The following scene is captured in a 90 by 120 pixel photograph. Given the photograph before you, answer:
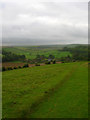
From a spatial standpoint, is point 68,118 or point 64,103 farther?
point 64,103

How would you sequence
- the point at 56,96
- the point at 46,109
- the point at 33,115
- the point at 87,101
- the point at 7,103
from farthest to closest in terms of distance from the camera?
the point at 56,96 < the point at 87,101 < the point at 7,103 < the point at 46,109 < the point at 33,115

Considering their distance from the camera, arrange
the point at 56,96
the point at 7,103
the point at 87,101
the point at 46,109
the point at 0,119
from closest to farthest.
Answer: the point at 0,119 → the point at 46,109 → the point at 7,103 → the point at 87,101 → the point at 56,96

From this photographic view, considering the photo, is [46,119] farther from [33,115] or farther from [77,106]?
[77,106]

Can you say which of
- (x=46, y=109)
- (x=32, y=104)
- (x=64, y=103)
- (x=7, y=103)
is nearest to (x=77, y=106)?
(x=64, y=103)

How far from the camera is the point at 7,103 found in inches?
490

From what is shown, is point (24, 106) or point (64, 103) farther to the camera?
point (64, 103)

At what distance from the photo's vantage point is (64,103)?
12992 mm

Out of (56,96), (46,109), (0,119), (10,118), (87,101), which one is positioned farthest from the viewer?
(56,96)

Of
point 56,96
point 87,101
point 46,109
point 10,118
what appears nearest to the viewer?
point 10,118

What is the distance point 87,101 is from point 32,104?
19.9 feet

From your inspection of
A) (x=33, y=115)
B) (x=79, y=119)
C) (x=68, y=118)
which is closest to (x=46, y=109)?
(x=33, y=115)

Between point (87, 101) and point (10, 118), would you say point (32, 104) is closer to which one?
point (10, 118)

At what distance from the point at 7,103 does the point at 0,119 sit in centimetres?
327

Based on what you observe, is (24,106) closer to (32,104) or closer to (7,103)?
(32,104)
